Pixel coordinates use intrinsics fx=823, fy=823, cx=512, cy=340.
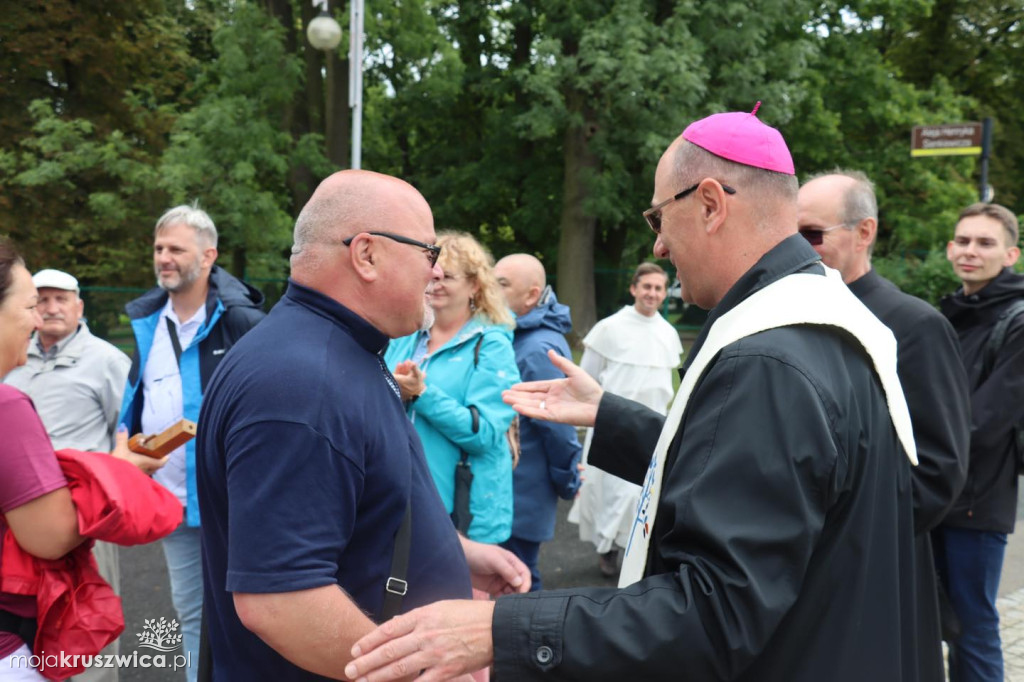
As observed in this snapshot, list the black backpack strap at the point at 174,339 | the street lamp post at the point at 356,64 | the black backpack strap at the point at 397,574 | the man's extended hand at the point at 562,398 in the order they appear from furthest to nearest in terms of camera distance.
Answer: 1. the street lamp post at the point at 356,64
2. the black backpack strap at the point at 174,339
3. the man's extended hand at the point at 562,398
4. the black backpack strap at the point at 397,574

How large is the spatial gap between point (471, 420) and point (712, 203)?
2.05 metres

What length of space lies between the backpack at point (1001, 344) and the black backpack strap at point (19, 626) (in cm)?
395

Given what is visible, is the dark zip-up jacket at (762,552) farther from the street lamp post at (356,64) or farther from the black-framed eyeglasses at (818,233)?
the street lamp post at (356,64)

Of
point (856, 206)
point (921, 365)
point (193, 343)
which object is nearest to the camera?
point (921, 365)

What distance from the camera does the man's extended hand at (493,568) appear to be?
258 centimetres

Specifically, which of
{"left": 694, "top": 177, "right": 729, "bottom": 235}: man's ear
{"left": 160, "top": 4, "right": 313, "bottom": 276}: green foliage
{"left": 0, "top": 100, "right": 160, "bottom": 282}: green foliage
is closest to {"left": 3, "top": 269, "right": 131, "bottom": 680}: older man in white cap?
{"left": 694, "top": 177, "right": 729, "bottom": 235}: man's ear

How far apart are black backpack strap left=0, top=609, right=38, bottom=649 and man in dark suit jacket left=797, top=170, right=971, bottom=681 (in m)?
2.54

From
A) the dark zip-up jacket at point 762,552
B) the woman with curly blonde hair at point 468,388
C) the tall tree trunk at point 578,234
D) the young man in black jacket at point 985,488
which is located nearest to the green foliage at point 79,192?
the tall tree trunk at point 578,234

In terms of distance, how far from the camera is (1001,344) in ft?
12.4

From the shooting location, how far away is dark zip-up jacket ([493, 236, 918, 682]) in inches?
56.4

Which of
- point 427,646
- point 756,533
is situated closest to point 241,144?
point 427,646

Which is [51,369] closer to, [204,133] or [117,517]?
[117,517]

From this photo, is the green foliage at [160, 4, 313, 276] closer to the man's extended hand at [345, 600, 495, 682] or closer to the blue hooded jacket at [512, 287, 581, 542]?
the blue hooded jacket at [512, 287, 581, 542]
